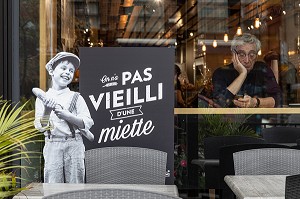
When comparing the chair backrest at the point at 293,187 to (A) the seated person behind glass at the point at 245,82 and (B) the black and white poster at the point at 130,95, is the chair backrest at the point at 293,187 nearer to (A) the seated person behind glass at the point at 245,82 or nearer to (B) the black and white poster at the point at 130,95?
(B) the black and white poster at the point at 130,95

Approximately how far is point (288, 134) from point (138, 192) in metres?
4.04

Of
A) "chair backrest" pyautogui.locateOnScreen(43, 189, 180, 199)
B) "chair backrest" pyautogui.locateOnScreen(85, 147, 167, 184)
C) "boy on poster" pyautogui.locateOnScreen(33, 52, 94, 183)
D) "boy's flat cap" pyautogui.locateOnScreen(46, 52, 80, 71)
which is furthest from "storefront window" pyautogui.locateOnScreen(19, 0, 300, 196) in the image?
"chair backrest" pyautogui.locateOnScreen(43, 189, 180, 199)

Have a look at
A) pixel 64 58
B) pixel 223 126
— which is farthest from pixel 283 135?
pixel 64 58

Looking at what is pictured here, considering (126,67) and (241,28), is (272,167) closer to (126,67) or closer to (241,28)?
(126,67)

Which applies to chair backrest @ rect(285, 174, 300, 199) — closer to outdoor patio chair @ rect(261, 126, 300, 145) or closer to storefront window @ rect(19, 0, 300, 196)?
outdoor patio chair @ rect(261, 126, 300, 145)

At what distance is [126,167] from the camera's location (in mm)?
3600

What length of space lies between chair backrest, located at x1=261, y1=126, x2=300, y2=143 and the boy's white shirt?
2.31m

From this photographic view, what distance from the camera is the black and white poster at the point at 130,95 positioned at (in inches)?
163

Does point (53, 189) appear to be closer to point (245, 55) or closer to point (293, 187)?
point (293, 187)

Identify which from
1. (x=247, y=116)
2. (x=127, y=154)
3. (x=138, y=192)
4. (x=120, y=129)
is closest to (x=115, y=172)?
(x=127, y=154)

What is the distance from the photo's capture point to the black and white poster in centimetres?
413

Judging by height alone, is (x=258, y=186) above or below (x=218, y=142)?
below

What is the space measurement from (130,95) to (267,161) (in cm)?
116

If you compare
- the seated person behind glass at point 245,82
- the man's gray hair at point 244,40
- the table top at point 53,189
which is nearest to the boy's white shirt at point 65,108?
the table top at point 53,189
